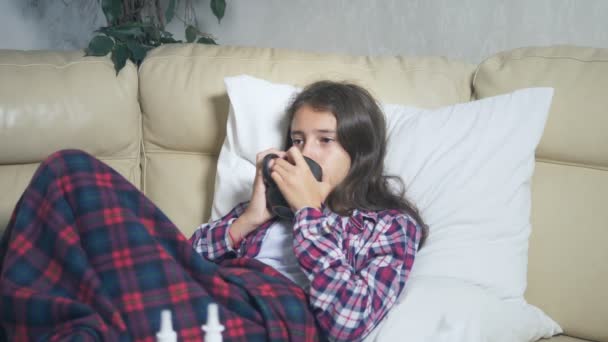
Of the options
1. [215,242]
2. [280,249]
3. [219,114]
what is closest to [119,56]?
[219,114]

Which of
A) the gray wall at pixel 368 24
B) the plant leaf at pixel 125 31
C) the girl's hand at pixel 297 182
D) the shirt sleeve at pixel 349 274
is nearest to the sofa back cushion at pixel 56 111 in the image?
the plant leaf at pixel 125 31

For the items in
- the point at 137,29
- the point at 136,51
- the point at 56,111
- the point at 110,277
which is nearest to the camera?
the point at 110,277

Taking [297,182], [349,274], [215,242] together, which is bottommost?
[215,242]

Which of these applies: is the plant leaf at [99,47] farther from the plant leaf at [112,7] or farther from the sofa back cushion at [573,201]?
the sofa back cushion at [573,201]

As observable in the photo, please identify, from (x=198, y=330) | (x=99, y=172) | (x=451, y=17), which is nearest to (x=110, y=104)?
(x=99, y=172)

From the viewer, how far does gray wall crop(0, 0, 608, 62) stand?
1.56 m

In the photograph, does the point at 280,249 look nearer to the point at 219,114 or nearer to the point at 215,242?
the point at 215,242

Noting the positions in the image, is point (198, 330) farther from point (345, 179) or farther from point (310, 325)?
point (345, 179)

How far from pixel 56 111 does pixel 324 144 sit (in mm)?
771

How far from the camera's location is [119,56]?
1.61 metres

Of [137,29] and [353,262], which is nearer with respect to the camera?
[353,262]

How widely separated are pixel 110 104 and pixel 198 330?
0.85 m

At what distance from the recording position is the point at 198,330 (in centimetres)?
94

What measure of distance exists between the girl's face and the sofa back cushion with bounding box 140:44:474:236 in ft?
1.04
